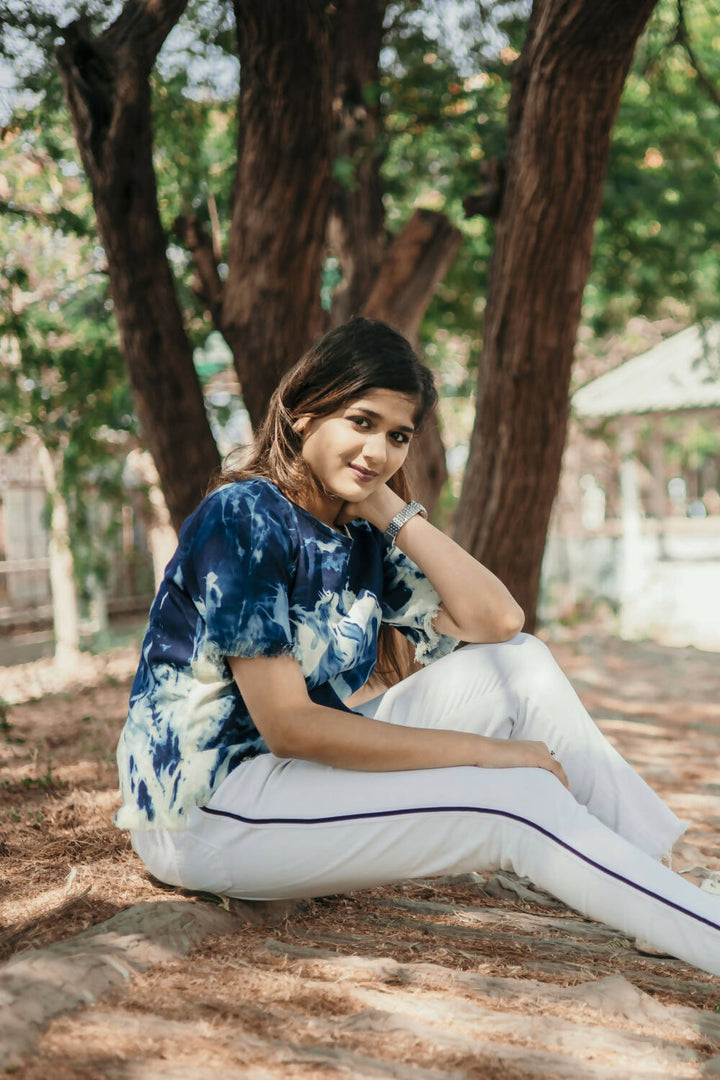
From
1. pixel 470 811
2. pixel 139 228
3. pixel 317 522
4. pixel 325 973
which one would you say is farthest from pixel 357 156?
pixel 325 973

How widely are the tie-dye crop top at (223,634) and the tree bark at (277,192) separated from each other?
258 cm

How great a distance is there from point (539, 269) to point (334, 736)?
312 centimetres

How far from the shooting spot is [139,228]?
4676 mm

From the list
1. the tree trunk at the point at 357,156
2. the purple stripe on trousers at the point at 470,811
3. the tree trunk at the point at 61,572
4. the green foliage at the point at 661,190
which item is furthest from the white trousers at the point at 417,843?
the tree trunk at the point at 61,572

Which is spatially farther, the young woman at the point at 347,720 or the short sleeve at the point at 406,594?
the short sleeve at the point at 406,594

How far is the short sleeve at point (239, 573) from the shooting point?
2309 mm

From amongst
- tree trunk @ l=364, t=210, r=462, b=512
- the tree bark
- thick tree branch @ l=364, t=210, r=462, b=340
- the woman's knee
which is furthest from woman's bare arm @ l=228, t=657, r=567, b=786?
thick tree branch @ l=364, t=210, r=462, b=340

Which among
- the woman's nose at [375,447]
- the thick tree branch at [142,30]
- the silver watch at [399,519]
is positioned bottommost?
the silver watch at [399,519]

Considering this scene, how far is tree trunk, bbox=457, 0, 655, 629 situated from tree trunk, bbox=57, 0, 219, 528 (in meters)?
1.37

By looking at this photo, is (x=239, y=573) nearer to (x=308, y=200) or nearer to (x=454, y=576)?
(x=454, y=576)

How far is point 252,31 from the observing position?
4.59 meters

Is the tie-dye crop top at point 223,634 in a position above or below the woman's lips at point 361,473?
below

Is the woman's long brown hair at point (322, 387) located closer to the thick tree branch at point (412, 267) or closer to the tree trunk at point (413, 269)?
the tree trunk at point (413, 269)

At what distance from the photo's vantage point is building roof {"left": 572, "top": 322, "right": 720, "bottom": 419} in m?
14.6
